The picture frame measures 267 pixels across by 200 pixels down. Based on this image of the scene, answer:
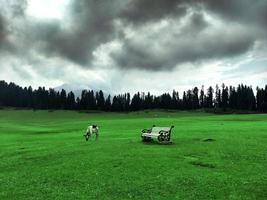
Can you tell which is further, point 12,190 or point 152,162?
point 152,162

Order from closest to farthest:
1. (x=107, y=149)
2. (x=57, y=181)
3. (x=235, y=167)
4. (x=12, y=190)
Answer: (x=12, y=190) → (x=57, y=181) → (x=235, y=167) → (x=107, y=149)

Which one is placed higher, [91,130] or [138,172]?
[91,130]

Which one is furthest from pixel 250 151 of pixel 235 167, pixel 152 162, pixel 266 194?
pixel 266 194

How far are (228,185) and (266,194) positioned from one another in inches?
85.8

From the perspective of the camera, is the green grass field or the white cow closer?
the green grass field

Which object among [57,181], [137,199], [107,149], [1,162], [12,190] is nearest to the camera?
[137,199]

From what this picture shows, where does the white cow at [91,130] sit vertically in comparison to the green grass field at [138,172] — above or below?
above

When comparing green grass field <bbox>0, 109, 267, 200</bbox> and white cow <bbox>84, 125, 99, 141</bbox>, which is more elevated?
white cow <bbox>84, 125, 99, 141</bbox>

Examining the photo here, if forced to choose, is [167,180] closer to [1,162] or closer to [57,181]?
[57,181]

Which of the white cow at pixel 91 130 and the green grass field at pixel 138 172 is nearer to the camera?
the green grass field at pixel 138 172

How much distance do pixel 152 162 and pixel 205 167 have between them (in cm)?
362

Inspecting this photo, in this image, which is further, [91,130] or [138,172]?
[91,130]

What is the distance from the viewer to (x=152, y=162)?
1045 inches

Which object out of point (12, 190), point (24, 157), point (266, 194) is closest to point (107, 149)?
point (24, 157)
